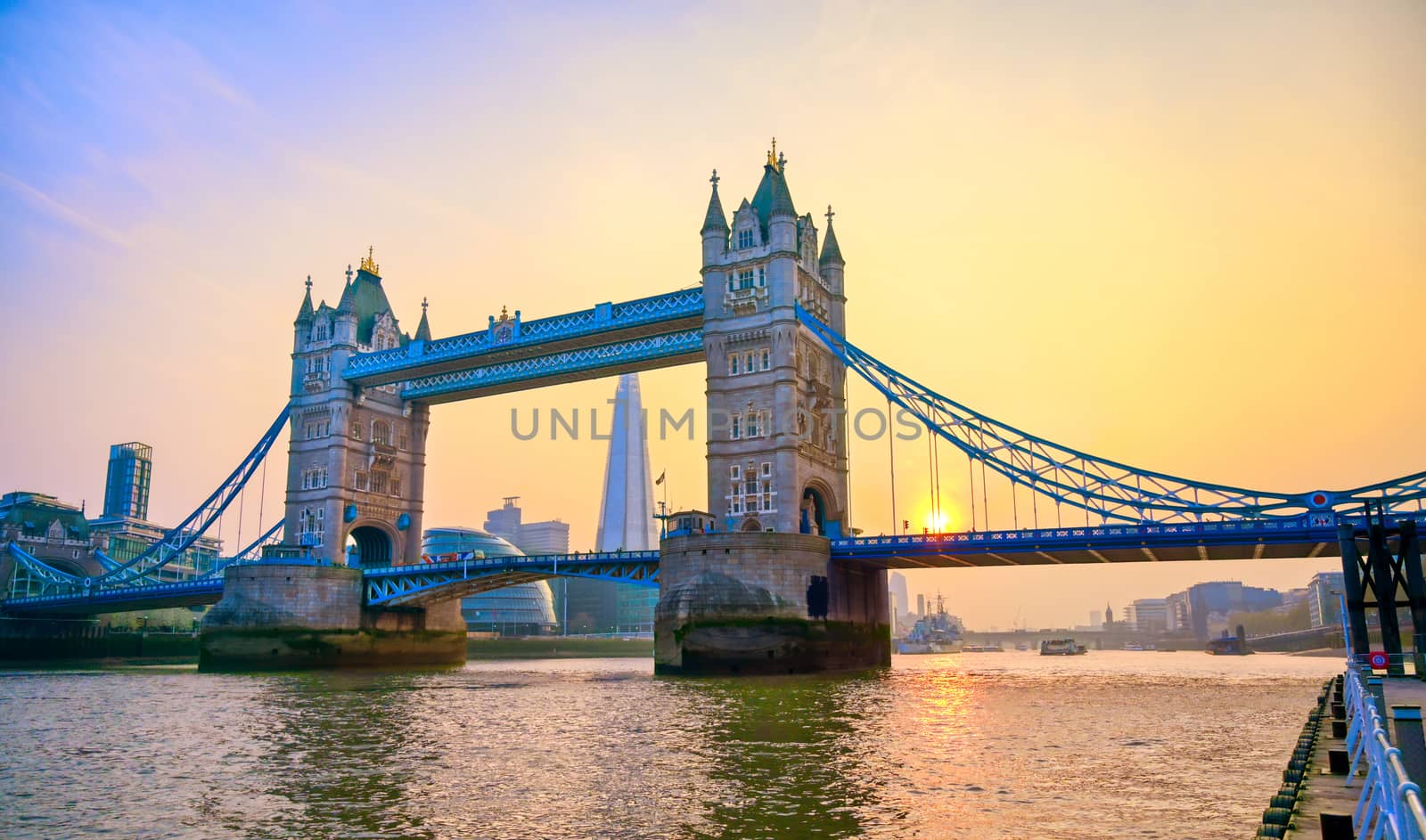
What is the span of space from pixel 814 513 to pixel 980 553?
14267 mm

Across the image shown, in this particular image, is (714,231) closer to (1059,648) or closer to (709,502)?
(709,502)

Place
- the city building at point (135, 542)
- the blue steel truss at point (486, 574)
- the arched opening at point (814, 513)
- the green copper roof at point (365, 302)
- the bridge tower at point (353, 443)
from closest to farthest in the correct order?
the arched opening at point (814, 513)
the blue steel truss at point (486, 574)
the bridge tower at point (353, 443)
the green copper roof at point (365, 302)
the city building at point (135, 542)

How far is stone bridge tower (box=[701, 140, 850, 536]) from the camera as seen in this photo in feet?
226

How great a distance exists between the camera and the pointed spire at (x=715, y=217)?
73.7 m

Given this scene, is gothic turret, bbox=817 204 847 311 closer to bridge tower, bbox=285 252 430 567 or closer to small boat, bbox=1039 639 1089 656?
bridge tower, bbox=285 252 430 567

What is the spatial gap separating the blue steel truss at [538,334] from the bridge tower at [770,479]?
3384 millimetres

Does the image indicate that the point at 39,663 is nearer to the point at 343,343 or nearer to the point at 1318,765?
the point at 343,343

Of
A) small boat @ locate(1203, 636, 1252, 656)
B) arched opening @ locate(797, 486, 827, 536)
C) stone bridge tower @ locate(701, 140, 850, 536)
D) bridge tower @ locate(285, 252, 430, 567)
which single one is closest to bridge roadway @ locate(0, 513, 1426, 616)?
arched opening @ locate(797, 486, 827, 536)

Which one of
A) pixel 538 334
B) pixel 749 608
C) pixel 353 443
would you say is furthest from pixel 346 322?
pixel 749 608

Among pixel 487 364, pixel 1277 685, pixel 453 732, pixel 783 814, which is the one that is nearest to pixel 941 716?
pixel 453 732

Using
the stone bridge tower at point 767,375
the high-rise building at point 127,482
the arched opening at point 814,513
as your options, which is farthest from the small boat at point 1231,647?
the high-rise building at point 127,482

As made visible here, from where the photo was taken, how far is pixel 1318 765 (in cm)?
1645

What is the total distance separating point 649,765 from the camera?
23547 millimetres

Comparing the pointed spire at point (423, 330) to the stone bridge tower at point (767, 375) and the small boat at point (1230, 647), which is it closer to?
the stone bridge tower at point (767, 375)
